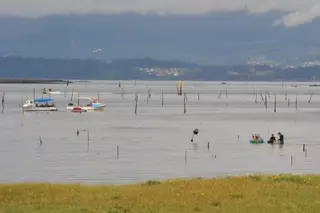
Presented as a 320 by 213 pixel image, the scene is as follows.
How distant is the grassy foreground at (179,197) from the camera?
81.2 ft

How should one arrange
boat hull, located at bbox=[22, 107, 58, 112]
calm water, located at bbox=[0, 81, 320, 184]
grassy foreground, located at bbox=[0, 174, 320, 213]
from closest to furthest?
1. grassy foreground, located at bbox=[0, 174, 320, 213]
2. calm water, located at bbox=[0, 81, 320, 184]
3. boat hull, located at bbox=[22, 107, 58, 112]

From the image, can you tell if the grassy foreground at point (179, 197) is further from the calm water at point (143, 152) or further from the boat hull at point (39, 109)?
the boat hull at point (39, 109)

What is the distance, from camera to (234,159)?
216 feet

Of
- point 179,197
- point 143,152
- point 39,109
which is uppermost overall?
point 39,109

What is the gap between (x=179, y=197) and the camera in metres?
28.4

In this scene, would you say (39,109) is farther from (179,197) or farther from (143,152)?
(179,197)

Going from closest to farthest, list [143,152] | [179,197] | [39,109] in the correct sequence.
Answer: [179,197], [143,152], [39,109]

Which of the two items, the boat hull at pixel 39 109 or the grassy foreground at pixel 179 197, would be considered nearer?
the grassy foreground at pixel 179 197

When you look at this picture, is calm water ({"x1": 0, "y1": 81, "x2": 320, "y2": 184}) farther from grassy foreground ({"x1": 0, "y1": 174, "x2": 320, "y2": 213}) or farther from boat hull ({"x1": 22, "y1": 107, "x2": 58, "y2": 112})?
boat hull ({"x1": 22, "y1": 107, "x2": 58, "y2": 112})

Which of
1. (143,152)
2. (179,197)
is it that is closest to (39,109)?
(143,152)

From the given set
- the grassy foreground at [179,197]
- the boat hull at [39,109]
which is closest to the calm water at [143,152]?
the grassy foreground at [179,197]

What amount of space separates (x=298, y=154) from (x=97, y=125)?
54.4 metres

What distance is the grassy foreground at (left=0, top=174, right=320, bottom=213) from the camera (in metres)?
24.8

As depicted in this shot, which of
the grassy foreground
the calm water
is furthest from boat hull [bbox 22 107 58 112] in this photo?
the grassy foreground
